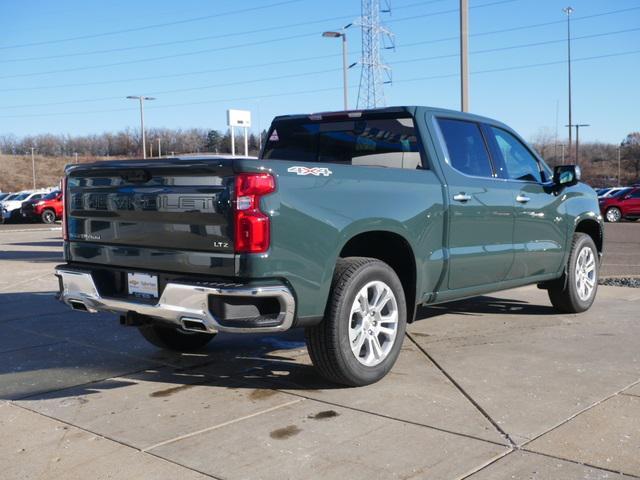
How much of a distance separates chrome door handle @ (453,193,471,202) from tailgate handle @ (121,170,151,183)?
2.33 metres

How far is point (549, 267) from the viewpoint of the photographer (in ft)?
22.3

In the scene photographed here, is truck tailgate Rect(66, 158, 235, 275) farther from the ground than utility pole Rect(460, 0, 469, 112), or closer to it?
closer to it

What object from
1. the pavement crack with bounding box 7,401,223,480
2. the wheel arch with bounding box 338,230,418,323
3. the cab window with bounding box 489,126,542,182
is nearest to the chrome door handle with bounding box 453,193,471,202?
the wheel arch with bounding box 338,230,418,323

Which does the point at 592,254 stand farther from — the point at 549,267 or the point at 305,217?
the point at 305,217

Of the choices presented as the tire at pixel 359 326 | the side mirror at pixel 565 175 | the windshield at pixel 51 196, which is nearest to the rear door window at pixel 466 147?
the side mirror at pixel 565 175

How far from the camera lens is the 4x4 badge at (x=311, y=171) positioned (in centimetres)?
427

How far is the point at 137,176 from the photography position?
4.59 meters

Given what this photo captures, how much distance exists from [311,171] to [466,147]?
2010 mm

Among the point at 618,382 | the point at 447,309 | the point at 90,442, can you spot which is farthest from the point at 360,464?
the point at 447,309

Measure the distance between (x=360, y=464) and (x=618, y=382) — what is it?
2.28 m

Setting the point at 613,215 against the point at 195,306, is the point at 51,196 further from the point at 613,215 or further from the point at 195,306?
the point at 195,306

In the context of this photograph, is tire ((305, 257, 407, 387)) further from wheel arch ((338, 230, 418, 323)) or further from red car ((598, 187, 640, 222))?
red car ((598, 187, 640, 222))

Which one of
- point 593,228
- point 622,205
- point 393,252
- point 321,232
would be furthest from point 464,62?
point 622,205

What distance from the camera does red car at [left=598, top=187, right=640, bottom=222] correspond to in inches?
1169
